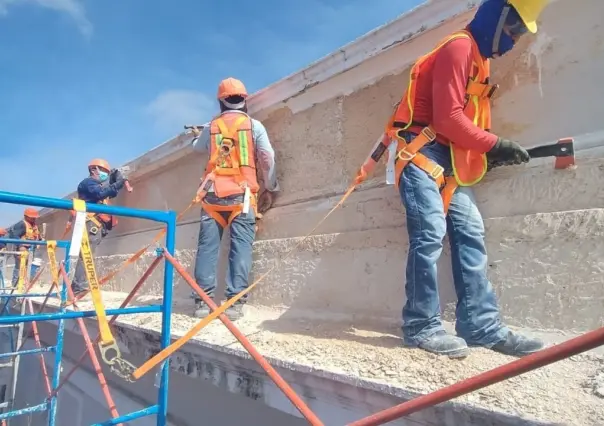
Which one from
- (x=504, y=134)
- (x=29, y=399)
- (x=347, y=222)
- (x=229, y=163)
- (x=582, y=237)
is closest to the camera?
(x=582, y=237)

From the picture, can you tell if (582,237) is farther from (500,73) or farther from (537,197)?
(500,73)

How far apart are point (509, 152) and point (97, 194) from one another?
468cm

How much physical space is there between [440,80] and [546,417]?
149 centimetres

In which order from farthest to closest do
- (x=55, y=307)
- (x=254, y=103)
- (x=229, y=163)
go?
1. (x=55, y=307)
2. (x=254, y=103)
3. (x=229, y=163)

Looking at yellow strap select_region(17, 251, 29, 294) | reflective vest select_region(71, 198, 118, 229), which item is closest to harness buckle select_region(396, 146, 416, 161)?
reflective vest select_region(71, 198, 118, 229)

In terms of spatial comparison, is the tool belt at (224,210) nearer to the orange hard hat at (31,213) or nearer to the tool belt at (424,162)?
the tool belt at (424,162)

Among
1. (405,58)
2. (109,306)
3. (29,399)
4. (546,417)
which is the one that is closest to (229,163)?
(405,58)

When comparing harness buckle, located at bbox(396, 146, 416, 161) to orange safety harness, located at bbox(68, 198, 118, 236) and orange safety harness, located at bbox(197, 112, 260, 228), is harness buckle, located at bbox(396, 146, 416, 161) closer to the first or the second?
orange safety harness, located at bbox(197, 112, 260, 228)

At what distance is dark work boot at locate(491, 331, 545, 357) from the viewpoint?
189 cm

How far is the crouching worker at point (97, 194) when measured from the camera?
5.19m

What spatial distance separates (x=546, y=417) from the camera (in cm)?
129

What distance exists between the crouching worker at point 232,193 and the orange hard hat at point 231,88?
17 centimetres

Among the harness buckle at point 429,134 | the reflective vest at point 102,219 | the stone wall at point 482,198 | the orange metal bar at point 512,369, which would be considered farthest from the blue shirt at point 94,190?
the orange metal bar at point 512,369

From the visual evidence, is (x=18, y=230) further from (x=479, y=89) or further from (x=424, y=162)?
(x=479, y=89)
